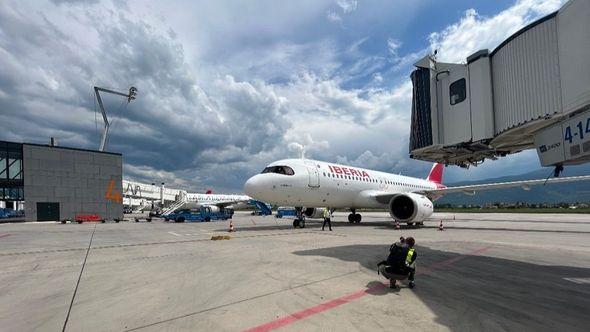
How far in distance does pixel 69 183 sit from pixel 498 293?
1730 inches

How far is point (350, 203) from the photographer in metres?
24.9

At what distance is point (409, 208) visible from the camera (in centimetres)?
2214

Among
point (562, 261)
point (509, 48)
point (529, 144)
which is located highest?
point (509, 48)

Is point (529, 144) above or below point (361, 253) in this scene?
above

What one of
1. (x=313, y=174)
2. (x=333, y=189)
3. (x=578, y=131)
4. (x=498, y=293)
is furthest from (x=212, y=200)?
(x=578, y=131)

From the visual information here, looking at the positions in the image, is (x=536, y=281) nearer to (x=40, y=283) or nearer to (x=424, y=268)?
(x=424, y=268)

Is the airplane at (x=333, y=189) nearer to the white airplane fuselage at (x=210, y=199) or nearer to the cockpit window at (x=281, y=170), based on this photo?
the cockpit window at (x=281, y=170)

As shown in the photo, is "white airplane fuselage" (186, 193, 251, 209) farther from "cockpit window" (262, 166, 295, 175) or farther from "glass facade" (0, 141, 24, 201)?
"cockpit window" (262, 166, 295, 175)

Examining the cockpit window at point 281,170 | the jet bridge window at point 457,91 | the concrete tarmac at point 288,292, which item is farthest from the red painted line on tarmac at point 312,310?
the cockpit window at point 281,170

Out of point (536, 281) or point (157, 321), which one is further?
point (536, 281)

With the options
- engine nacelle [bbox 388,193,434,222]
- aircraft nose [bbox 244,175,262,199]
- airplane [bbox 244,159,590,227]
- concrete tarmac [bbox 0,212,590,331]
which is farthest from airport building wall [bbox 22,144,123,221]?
engine nacelle [bbox 388,193,434,222]

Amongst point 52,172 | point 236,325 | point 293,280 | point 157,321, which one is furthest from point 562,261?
Answer: point 52,172

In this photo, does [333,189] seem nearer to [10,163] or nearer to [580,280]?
[580,280]

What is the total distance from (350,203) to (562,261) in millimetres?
15439
